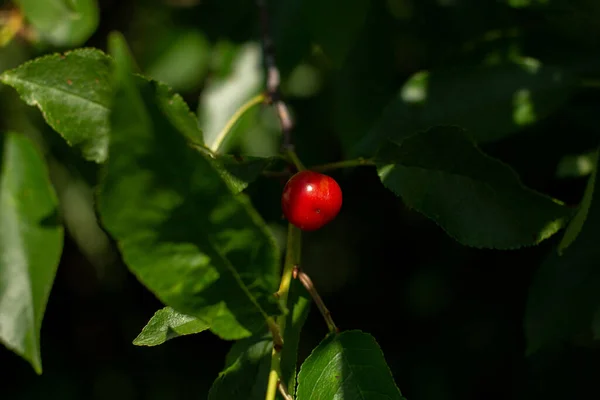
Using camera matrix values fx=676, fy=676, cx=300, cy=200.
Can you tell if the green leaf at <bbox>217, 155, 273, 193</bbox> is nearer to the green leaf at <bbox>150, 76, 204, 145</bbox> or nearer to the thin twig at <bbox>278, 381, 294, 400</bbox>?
the green leaf at <bbox>150, 76, 204, 145</bbox>

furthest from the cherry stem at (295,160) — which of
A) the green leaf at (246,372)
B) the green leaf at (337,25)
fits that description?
the green leaf at (337,25)

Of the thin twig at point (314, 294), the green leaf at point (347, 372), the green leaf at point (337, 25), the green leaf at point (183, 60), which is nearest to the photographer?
the green leaf at point (347, 372)

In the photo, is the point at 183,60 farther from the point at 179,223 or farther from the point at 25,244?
the point at 179,223

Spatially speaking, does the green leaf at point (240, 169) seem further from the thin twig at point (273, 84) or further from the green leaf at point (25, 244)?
the green leaf at point (25, 244)

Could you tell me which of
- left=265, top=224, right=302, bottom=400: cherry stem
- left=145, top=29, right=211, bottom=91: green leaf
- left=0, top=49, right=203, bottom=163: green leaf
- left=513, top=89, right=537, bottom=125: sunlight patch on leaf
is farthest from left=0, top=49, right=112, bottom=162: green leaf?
left=145, top=29, right=211, bottom=91: green leaf

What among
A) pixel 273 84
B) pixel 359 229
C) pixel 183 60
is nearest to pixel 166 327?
pixel 273 84
